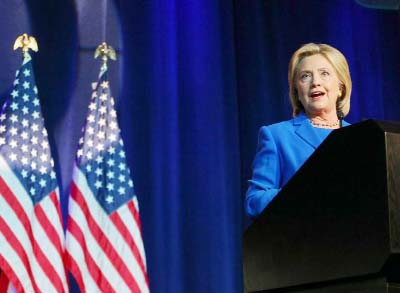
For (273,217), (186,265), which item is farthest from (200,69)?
(273,217)

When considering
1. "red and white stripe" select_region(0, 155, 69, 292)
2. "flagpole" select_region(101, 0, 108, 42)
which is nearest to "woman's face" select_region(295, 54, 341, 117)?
"red and white stripe" select_region(0, 155, 69, 292)

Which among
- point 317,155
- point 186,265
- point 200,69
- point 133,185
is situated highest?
point 200,69

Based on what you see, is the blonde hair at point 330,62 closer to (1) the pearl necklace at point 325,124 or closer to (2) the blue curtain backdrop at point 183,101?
(1) the pearl necklace at point 325,124

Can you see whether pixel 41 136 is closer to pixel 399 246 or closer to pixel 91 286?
pixel 91 286

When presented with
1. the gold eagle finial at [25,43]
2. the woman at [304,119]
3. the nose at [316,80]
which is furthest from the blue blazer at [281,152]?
the gold eagle finial at [25,43]

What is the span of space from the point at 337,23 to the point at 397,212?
4583 mm

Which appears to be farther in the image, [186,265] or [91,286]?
[186,265]

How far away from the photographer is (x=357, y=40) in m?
5.50

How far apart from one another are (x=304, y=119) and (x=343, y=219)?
784 millimetres

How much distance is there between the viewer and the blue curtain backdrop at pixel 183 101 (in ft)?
15.1

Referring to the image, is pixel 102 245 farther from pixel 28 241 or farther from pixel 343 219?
pixel 343 219

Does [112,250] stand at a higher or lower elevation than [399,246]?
lower

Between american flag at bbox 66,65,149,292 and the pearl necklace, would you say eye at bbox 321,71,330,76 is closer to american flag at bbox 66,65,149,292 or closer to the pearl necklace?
the pearl necklace

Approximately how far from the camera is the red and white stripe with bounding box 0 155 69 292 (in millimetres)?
3854
